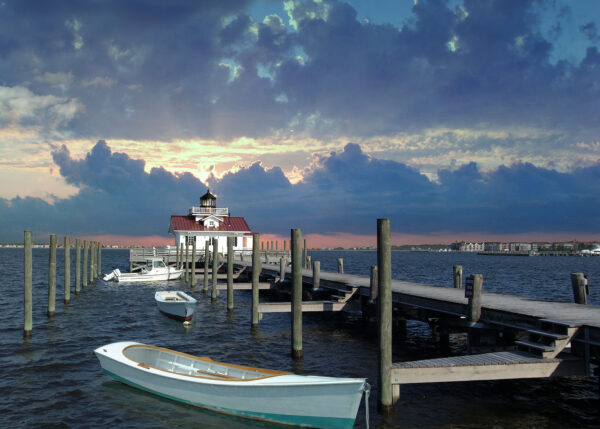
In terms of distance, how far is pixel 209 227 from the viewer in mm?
62688

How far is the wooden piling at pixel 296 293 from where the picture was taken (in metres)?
15.3

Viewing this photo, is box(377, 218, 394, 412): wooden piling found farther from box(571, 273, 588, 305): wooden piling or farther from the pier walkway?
box(571, 273, 588, 305): wooden piling

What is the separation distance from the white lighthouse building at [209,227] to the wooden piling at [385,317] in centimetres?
5013

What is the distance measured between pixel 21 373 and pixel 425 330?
1580 centimetres

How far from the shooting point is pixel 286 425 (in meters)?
A: 10.4

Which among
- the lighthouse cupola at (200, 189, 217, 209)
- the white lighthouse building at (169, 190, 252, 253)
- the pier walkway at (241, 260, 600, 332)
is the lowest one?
the pier walkway at (241, 260, 600, 332)

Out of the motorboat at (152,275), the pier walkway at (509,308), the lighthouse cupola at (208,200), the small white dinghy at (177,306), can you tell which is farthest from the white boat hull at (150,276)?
the pier walkway at (509,308)

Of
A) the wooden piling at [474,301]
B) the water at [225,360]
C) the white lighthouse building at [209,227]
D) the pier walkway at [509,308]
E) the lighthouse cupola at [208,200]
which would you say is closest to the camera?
the water at [225,360]

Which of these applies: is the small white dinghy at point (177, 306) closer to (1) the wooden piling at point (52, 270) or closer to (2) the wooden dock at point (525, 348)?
(1) the wooden piling at point (52, 270)

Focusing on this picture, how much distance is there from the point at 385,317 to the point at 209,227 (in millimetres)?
54009

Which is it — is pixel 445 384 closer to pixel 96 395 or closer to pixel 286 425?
pixel 286 425

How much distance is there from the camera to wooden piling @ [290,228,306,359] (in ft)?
50.2

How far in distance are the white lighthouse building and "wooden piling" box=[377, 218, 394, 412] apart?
50132 mm

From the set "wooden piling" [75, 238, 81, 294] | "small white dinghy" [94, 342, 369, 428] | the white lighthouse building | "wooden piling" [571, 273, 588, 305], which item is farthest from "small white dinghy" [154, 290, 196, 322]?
the white lighthouse building
